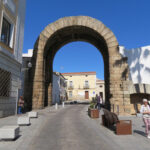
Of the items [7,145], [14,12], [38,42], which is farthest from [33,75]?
[7,145]

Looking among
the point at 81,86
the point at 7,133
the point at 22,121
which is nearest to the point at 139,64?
the point at 22,121

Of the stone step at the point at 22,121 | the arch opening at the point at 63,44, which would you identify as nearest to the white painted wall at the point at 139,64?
the arch opening at the point at 63,44

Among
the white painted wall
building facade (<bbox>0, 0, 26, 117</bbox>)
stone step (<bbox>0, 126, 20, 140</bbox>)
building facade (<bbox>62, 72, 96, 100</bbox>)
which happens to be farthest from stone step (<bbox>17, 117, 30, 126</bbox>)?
building facade (<bbox>62, 72, 96, 100</bbox>)

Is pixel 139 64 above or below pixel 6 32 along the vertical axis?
below

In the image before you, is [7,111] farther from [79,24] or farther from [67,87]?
[67,87]

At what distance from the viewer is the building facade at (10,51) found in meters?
10.6

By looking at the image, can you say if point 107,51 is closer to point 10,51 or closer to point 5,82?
point 10,51

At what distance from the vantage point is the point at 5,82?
11148mm

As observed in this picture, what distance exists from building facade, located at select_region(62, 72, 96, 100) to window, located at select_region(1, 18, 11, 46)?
132 ft

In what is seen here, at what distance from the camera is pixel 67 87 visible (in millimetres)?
51562

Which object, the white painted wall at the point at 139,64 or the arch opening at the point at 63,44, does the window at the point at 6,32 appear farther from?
the white painted wall at the point at 139,64

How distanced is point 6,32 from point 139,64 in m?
13.5

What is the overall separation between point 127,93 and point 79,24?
9114 mm

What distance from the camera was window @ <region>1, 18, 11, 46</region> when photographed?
11.4 metres
